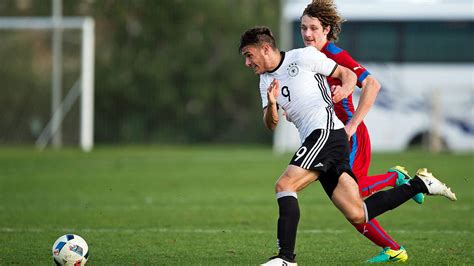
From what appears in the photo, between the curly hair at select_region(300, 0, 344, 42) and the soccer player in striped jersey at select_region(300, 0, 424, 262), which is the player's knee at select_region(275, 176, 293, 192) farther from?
the curly hair at select_region(300, 0, 344, 42)

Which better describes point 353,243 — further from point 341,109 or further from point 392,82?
point 392,82

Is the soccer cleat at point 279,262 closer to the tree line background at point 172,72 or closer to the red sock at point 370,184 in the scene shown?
the red sock at point 370,184

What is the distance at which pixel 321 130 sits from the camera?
7.03m

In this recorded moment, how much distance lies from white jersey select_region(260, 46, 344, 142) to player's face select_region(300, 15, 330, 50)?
0.55 metres

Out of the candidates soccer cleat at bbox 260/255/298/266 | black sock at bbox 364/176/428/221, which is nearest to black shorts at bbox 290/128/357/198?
black sock at bbox 364/176/428/221

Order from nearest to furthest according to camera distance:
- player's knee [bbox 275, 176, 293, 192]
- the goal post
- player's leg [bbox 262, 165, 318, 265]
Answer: player's leg [bbox 262, 165, 318, 265] → player's knee [bbox 275, 176, 293, 192] → the goal post

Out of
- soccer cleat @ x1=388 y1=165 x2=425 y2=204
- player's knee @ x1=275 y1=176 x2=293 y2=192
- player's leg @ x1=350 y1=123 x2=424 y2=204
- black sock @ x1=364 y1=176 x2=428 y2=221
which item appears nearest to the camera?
player's knee @ x1=275 y1=176 x2=293 y2=192

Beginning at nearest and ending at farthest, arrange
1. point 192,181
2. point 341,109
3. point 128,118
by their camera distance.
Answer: point 341,109, point 192,181, point 128,118

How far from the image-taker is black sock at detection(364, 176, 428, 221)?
7.30m

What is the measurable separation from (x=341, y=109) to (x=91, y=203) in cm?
610

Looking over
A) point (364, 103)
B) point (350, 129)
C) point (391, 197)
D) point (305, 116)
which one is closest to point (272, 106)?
point (305, 116)

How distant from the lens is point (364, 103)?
7.29m

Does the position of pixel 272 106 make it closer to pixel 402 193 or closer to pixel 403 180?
pixel 402 193

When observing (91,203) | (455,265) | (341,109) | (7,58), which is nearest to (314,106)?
(341,109)
